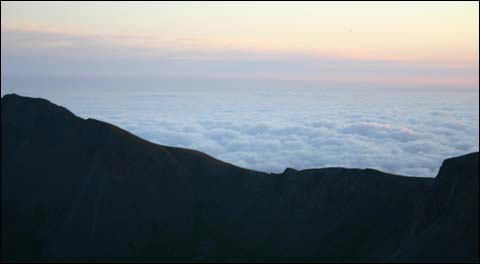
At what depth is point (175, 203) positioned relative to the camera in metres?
75.2

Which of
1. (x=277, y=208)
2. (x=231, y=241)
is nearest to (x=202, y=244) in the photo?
(x=231, y=241)

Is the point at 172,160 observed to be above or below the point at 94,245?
above

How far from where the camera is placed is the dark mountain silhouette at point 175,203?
2643 inches

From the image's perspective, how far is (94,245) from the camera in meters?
70.0

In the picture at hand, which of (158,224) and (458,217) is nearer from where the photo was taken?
(458,217)

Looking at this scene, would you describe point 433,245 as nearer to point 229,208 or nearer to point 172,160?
point 229,208

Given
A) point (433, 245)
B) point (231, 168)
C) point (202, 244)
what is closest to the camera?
point (433, 245)

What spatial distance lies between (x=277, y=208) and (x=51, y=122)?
119ft

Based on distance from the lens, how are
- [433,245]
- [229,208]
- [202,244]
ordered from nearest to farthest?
[433,245], [202,244], [229,208]

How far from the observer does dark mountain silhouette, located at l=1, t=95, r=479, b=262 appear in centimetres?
6712

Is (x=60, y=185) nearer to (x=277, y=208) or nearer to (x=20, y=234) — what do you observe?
(x=20, y=234)

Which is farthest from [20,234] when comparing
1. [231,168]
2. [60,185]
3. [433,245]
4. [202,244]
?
[433,245]

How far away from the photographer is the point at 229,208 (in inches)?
2945

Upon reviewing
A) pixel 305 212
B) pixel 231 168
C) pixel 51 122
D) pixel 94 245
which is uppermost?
pixel 51 122
